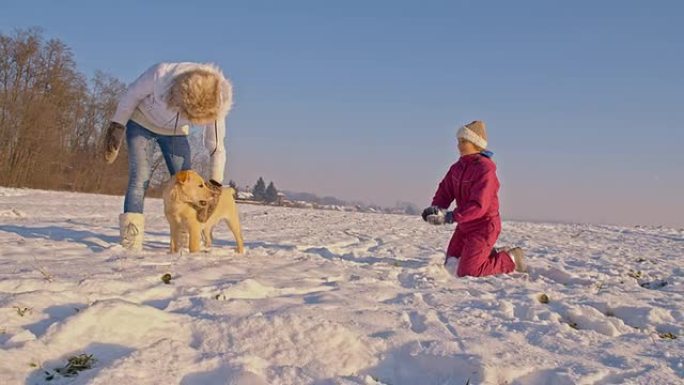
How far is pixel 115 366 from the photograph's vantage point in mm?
2068

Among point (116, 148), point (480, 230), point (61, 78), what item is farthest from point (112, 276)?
point (61, 78)

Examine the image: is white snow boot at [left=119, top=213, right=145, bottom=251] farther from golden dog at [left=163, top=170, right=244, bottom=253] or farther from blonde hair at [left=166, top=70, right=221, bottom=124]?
blonde hair at [left=166, top=70, right=221, bottom=124]

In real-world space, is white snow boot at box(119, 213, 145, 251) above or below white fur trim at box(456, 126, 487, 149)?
below

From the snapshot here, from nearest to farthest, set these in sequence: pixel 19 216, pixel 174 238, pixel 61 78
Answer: pixel 174 238 < pixel 19 216 < pixel 61 78

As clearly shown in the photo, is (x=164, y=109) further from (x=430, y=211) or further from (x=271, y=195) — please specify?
(x=271, y=195)

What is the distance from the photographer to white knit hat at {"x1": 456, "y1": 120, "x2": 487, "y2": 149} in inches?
230

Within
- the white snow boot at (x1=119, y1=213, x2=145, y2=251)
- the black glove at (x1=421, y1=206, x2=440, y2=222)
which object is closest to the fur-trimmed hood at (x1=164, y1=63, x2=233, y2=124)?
the white snow boot at (x1=119, y1=213, x2=145, y2=251)

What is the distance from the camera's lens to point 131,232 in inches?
208

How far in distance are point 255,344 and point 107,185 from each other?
1575 inches

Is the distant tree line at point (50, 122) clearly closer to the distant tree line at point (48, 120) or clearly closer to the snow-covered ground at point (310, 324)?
the distant tree line at point (48, 120)

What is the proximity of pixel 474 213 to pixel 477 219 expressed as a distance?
1.00 feet

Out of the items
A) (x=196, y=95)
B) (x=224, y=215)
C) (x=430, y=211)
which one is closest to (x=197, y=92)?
(x=196, y=95)

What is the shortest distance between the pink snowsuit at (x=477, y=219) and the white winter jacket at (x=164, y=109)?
8.38ft

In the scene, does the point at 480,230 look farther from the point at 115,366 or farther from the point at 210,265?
the point at 115,366
